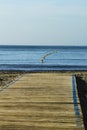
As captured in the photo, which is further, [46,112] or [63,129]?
[46,112]

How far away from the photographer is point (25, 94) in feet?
48.9

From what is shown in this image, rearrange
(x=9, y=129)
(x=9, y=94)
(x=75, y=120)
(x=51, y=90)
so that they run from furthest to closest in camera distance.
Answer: (x=51, y=90) < (x=9, y=94) < (x=75, y=120) < (x=9, y=129)

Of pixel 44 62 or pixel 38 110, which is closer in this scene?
pixel 38 110

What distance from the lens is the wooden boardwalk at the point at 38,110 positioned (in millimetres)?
9711

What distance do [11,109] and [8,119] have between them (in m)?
1.27

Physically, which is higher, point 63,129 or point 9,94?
point 9,94

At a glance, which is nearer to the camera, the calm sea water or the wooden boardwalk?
the wooden boardwalk

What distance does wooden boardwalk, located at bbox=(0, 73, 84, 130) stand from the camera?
971 cm

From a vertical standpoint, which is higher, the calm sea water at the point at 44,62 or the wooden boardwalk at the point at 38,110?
the calm sea water at the point at 44,62

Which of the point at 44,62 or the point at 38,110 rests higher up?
the point at 44,62

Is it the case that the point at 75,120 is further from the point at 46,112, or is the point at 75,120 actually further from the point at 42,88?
the point at 42,88

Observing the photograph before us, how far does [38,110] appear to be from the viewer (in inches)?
451

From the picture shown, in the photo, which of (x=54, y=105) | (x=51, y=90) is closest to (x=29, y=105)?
(x=54, y=105)

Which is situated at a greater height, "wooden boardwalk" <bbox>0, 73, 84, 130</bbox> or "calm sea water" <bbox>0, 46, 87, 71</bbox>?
"calm sea water" <bbox>0, 46, 87, 71</bbox>
